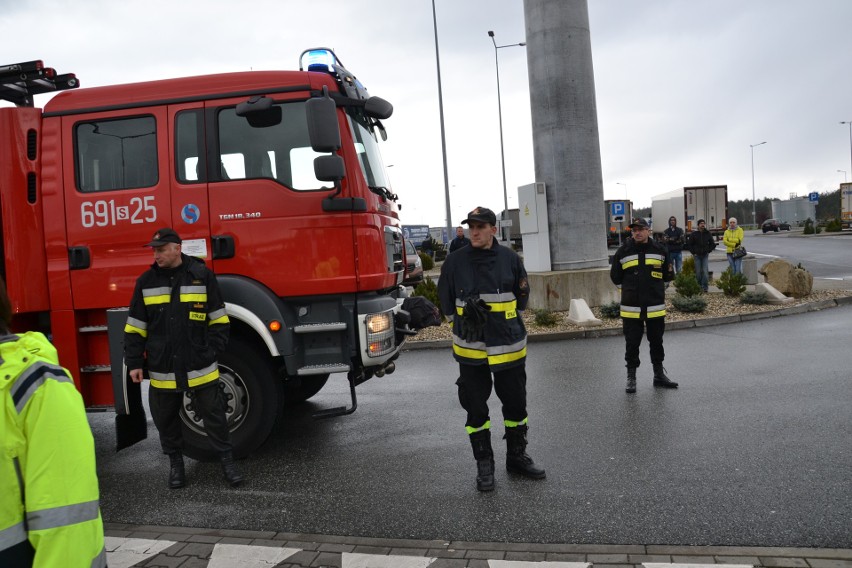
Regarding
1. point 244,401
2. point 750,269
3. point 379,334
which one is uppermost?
point 379,334

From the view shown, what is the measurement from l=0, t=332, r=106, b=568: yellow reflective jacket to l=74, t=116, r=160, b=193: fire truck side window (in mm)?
3872

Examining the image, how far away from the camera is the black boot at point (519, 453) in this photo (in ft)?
15.4

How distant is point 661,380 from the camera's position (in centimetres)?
715

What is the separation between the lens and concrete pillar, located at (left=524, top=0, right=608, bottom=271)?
13.5 meters

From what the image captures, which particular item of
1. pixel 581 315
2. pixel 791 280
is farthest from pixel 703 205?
pixel 581 315

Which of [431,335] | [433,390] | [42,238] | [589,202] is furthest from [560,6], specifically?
[42,238]

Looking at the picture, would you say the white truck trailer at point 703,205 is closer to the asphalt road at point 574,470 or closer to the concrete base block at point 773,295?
the concrete base block at point 773,295

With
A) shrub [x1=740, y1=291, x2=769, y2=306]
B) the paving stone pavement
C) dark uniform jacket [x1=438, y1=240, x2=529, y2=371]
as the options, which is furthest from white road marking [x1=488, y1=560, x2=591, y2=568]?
shrub [x1=740, y1=291, x2=769, y2=306]

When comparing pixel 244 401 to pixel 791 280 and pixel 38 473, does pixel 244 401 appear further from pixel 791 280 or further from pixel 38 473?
pixel 791 280

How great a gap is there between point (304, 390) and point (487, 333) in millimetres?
3230

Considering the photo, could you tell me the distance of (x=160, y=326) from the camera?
484cm

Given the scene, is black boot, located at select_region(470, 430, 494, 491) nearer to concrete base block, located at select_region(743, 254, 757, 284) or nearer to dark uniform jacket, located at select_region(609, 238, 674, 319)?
dark uniform jacket, located at select_region(609, 238, 674, 319)

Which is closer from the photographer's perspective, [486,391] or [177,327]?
[486,391]

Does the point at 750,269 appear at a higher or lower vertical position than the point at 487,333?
lower
